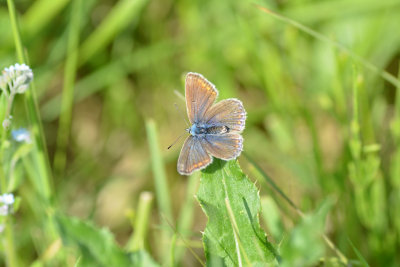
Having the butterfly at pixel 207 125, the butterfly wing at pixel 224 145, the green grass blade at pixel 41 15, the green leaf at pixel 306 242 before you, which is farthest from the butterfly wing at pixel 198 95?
the green grass blade at pixel 41 15

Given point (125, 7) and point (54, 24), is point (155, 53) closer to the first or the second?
point (125, 7)

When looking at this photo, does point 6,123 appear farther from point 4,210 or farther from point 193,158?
point 193,158

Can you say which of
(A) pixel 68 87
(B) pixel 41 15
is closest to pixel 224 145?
(A) pixel 68 87

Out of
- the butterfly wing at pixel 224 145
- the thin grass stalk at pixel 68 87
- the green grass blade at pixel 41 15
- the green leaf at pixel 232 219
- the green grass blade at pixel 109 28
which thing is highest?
the green grass blade at pixel 41 15

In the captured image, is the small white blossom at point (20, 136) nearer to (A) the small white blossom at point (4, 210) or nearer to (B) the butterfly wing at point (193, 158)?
(A) the small white blossom at point (4, 210)

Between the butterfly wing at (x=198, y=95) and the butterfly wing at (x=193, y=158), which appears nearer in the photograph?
the butterfly wing at (x=193, y=158)

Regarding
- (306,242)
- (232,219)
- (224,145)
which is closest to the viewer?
(306,242)
